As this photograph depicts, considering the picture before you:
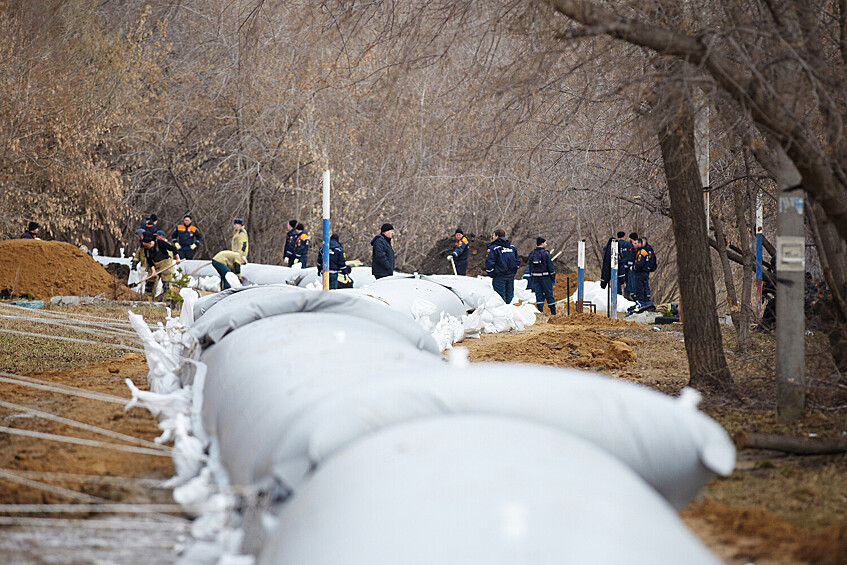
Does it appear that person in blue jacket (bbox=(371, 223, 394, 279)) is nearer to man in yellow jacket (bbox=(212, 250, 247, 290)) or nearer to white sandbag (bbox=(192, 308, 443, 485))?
man in yellow jacket (bbox=(212, 250, 247, 290))

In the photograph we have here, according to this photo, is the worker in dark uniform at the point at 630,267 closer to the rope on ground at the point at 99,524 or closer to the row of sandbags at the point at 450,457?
the row of sandbags at the point at 450,457

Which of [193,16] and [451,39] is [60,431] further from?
[193,16]

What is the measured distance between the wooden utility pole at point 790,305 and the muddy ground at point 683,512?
0.43 ft

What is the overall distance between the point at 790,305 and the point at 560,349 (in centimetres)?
434

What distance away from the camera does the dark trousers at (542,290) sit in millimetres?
16594

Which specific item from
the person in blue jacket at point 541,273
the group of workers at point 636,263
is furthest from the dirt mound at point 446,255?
the person in blue jacket at point 541,273

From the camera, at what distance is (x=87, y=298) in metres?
Result: 14.9

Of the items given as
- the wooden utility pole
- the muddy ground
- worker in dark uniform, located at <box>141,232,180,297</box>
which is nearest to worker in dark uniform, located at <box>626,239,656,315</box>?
the muddy ground

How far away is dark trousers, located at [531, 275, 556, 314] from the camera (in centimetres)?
1659

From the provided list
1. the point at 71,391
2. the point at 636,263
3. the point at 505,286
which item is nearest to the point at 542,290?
the point at 505,286

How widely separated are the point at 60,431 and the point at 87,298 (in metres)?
10.1

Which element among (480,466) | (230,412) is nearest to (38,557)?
(230,412)

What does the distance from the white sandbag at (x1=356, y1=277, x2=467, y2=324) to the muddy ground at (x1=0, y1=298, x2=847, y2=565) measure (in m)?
1.48

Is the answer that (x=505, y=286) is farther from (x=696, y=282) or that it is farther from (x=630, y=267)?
(x=696, y=282)
